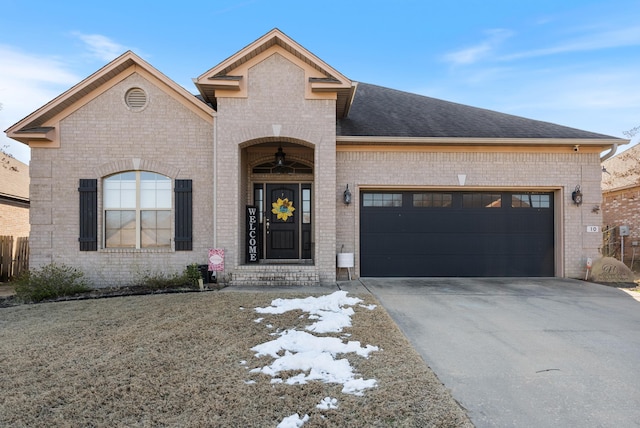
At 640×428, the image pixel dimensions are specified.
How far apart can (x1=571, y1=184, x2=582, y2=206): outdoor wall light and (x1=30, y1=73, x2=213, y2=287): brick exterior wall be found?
31.9 ft

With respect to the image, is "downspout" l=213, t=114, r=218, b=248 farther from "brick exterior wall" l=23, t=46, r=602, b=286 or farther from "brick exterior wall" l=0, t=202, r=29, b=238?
"brick exterior wall" l=0, t=202, r=29, b=238

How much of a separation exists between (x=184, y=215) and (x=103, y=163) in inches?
88.1

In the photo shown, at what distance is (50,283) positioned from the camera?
7.31 metres

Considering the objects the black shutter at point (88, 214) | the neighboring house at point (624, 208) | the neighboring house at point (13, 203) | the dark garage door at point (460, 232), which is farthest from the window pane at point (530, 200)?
the neighboring house at point (13, 203)

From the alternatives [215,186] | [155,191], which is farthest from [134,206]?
[215,186]

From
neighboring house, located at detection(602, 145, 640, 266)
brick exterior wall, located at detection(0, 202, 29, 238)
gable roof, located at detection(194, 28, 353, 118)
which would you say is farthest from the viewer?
brick exterior wall, located at detection(0, 202, 29, 238)

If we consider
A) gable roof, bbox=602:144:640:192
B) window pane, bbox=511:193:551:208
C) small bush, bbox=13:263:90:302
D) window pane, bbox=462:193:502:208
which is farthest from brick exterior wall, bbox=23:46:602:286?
gable roof, bbox=602:144:640:192

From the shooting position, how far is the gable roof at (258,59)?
782 cm

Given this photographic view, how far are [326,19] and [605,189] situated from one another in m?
12.8

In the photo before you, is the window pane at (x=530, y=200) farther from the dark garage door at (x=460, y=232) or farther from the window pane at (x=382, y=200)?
the window pane at (x=382, y=200)

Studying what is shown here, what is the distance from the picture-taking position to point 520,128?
9719mm

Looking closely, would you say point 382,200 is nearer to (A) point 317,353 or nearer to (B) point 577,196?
(B) point 577,196

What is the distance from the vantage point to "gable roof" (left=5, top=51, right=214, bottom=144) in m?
7.91

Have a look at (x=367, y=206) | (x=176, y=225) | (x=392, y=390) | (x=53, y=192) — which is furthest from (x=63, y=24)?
(x=392, y=390)
